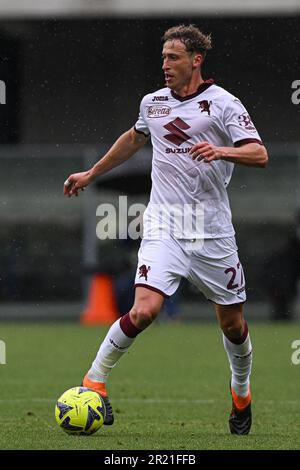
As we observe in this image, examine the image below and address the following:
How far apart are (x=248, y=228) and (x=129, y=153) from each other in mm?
15597

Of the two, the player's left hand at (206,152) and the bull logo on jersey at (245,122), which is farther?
the bull logo on jersey at (245,122)

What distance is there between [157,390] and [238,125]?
392cm

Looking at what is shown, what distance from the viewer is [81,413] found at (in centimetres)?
714

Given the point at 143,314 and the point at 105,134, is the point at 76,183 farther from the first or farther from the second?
the point at 105,134

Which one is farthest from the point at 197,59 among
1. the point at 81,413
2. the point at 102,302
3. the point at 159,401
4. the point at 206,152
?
the point at 102,302

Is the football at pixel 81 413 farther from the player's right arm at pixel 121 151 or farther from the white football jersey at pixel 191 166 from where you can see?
the player's right arm at pixel 121 151

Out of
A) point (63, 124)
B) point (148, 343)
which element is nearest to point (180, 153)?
point (148, 343)

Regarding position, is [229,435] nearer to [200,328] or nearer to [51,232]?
[200,328]

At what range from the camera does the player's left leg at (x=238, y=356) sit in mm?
7668

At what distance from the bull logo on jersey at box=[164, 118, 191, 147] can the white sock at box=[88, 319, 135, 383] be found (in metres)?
1.17

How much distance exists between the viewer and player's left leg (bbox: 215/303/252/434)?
7.67 metres

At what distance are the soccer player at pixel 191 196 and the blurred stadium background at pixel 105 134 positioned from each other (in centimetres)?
1348

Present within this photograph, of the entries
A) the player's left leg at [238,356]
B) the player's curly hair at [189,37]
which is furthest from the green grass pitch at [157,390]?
the player's curly hair at [189,37]

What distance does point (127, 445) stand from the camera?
6.84 m
